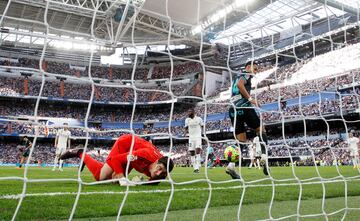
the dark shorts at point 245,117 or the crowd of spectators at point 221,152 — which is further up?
the dark shorts at point 245,117

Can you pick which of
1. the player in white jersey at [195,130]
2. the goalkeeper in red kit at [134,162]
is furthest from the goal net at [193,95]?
the player in white jersey at [195,130]

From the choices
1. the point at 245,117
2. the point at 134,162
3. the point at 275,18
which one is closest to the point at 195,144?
the point at 245,117

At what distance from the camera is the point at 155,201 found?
13.6 feet

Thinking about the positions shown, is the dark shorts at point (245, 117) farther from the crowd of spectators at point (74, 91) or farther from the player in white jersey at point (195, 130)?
the crowd of spectators at point (74, 91)

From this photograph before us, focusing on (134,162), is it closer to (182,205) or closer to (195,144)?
(182,205)

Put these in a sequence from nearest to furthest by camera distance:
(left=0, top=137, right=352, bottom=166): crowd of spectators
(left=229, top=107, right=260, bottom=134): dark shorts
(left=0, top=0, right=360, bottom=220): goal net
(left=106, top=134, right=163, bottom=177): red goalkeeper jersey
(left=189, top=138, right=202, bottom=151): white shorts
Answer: (left=0, top=0, right=360, bottom=220): goal net → (left=106, top=134, right=163, bottom=177): red goalkeeper jersey → (left=229, top=107, right=260, bottom=134): dark shorts → (left=189, top=138, right=202, bottom=151): white shorts → (left=0, top=137, right=352, bottom=166): crowd of spectators

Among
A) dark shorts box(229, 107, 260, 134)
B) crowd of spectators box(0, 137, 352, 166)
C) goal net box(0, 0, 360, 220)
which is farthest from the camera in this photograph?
crowd of spectators box(0, 137, 352, 166)

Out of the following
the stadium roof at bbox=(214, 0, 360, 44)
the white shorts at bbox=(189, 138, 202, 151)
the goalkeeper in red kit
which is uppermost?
the stadium roof at bbox=(214, 0, 360, 44)

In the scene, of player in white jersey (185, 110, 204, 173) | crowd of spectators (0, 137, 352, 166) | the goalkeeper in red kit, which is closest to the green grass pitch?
the goalkeeper in red kit

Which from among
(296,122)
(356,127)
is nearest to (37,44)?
(296,122)

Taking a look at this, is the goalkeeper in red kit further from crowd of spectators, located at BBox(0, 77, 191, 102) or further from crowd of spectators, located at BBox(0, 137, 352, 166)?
crowd of spectators, located at BBox(0, 77, 191, 102)

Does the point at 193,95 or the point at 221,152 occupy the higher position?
the point at 193,95

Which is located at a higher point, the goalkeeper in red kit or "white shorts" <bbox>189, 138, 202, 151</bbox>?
"white shorts" <bbox>189, 138, 202, 151</bbox>

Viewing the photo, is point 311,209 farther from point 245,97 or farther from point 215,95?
point 215,95
